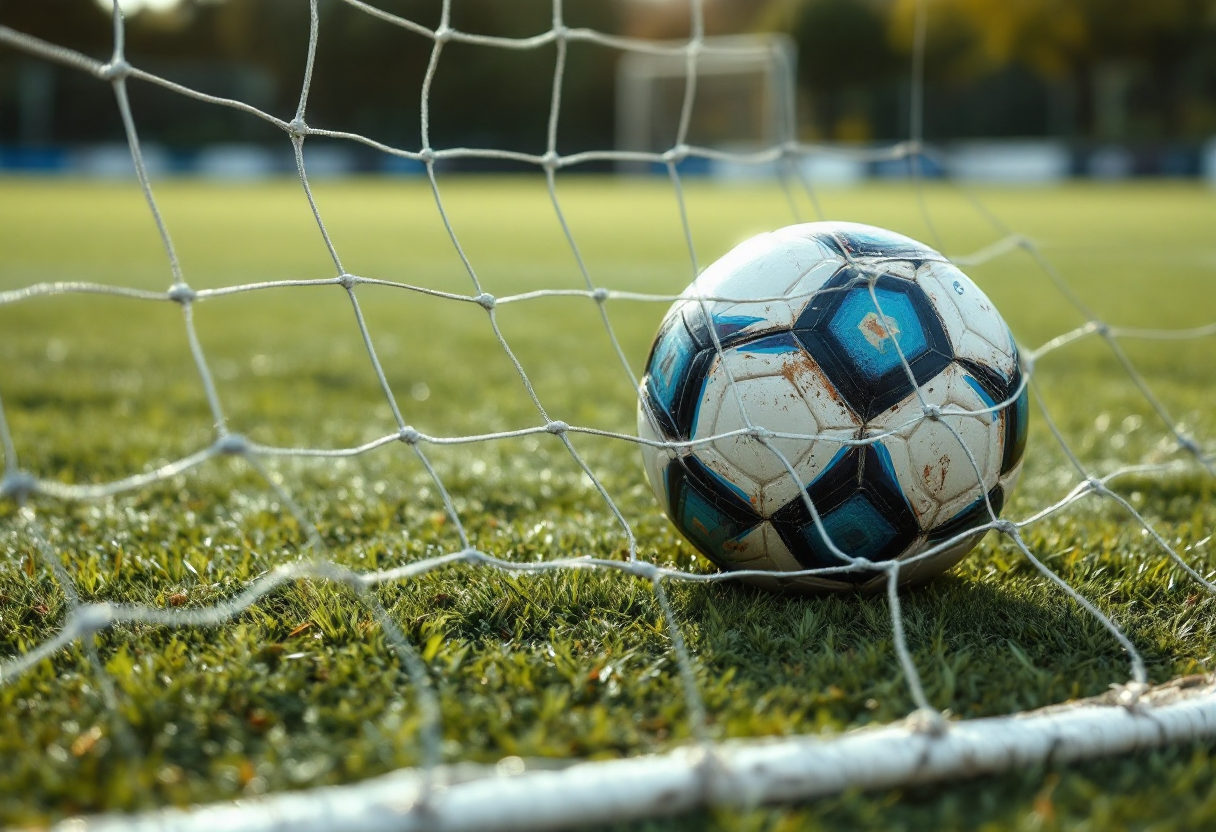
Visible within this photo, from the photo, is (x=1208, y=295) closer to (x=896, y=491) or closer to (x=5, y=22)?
(x=896, y=491)

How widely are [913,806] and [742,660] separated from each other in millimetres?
502

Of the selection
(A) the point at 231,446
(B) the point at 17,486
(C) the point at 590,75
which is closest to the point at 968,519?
(A) the point at 231,446

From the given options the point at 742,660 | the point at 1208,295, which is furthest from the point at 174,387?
the point at 1208,295

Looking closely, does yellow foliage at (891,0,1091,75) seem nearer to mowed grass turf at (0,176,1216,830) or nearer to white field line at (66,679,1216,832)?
mowed grass turf at (0,176,1216,830)

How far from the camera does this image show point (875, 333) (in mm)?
2289

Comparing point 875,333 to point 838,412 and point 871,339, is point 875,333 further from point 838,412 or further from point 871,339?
point 838,412

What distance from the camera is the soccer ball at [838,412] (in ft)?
7.46

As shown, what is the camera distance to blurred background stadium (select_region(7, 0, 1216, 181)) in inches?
1516

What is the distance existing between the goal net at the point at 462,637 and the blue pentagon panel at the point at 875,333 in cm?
28

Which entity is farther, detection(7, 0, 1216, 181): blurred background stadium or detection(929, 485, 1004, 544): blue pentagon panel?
detection(7, 0, 1216, 181): blurred background stadium

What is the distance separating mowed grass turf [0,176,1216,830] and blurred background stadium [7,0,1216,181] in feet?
98.9

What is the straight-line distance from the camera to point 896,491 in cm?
228

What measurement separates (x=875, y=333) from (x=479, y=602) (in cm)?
101

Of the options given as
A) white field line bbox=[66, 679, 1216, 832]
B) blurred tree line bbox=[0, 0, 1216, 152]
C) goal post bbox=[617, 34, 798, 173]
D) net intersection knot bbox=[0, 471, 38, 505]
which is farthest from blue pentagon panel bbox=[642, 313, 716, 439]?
blurred tree line bbox=[0, 0, 1216, 152]
